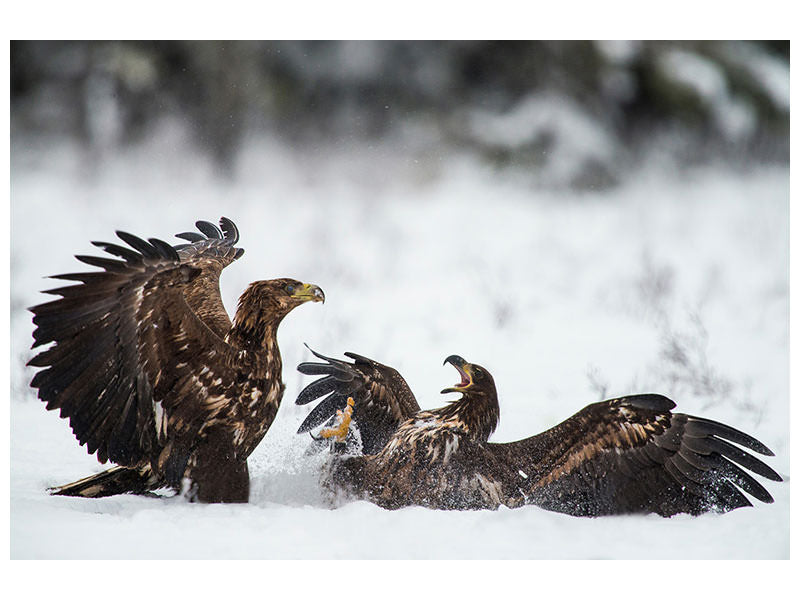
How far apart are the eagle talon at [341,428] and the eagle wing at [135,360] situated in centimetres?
55

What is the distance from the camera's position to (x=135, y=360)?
3758mm

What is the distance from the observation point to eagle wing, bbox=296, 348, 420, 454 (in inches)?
180

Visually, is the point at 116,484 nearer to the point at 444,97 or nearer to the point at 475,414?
the point at 475,414

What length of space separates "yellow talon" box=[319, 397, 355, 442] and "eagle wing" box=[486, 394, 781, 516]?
71 cm

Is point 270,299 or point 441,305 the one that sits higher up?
point 441,305

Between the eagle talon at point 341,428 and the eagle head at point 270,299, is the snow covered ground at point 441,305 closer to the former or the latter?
the eagle talon at point 341,428

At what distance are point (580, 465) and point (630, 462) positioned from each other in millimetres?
219

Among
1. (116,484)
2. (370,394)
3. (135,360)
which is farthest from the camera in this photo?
(370,394)

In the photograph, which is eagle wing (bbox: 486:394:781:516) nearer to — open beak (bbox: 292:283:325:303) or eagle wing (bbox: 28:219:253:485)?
open beak (bbox: 292:283:325:303)

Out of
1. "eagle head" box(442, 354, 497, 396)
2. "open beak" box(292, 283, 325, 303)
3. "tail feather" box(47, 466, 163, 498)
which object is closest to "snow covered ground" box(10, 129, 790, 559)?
"tail feather" box(47, 466, 163, 498)

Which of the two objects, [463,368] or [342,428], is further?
[342,428]

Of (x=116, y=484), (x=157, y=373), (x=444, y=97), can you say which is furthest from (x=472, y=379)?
(x=444, y=97)

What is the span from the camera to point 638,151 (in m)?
11.8
